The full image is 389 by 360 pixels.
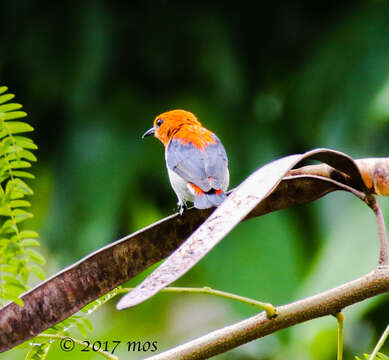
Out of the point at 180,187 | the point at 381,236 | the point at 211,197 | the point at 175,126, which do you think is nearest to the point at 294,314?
the point at 381,236

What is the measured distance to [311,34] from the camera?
8.30 ft

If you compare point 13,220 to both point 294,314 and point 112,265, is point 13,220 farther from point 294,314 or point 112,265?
point 294,314

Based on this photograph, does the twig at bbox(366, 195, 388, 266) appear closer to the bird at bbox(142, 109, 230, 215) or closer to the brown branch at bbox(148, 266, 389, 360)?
the brown branch at bbox(148, 266, 389, 360)

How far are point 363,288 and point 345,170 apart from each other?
0.41 feet

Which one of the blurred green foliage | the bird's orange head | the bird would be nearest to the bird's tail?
the bird

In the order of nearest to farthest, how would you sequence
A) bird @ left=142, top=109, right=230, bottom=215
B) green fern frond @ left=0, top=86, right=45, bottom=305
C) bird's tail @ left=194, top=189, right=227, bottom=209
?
green fern frond @ left=0, top=86, right=45, bottom=305 < bird's tail @ left=194, top=189, right=227, bottom=209 < bird @ left=142, top=109, right=230, bottom=215

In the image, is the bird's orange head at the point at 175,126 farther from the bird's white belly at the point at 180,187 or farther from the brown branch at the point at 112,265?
the brown branch at the point at 112,265

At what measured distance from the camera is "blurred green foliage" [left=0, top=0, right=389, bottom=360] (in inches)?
89.4

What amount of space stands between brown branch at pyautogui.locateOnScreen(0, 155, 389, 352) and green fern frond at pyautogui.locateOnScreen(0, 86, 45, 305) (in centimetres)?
4

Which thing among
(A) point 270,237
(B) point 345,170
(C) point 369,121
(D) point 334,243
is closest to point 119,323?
(A) point 270,237

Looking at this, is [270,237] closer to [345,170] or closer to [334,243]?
[334,243]

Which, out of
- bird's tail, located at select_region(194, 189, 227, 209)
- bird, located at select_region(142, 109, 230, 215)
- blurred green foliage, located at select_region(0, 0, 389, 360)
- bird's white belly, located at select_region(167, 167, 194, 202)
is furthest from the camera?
blurred green foliage, located at select_region(0, 0, 389, 360)

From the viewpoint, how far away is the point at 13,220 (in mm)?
568

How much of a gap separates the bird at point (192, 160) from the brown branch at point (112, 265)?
0.73 meters
